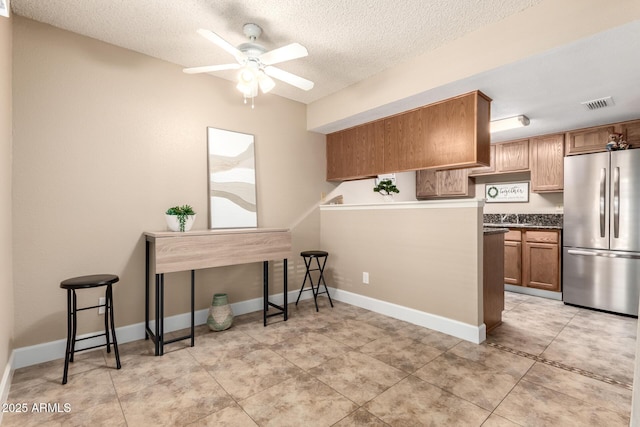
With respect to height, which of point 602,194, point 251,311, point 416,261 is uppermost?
point 602,194

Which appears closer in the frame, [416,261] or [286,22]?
[286,22]

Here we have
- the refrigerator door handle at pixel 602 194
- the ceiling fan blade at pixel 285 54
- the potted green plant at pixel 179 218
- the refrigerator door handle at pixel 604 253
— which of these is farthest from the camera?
the refrigerator door handle at pixel 602 194

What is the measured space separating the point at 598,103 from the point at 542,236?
1.79 metres

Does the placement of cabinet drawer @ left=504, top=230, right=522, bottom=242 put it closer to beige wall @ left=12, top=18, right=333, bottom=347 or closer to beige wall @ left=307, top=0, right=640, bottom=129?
beige wall @ left=307, top=0, right=640, bottom=129

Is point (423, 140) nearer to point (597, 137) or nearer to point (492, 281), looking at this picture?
point (492, 281)

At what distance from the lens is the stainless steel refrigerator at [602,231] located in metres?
3.28

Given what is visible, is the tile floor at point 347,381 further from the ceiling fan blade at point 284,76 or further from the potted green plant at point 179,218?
the ceiling fan blade at point 284,76

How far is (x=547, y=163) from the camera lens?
4246 millimetres

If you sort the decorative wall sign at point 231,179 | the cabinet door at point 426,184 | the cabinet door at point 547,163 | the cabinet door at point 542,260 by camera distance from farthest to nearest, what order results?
the cabinet door at point 426,184 < the cabinet door at point 547,163 < the cabinet door at point 542,260 < the decorative wall sign at point 231,179

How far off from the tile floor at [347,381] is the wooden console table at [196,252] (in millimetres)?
349

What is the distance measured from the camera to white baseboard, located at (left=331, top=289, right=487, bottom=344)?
8.60ft

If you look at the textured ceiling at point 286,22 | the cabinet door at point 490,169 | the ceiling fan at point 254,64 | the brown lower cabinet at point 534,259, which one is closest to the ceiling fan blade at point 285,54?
the ceiling fan at point 254,64

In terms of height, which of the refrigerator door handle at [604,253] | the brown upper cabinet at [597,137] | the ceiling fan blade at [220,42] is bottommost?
the refrigerator door handle at [604,253]

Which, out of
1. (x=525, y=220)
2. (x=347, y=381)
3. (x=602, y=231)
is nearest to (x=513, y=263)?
(x=525, y=220)
